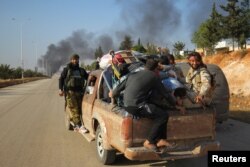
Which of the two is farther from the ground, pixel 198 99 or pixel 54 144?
pixel 198 99

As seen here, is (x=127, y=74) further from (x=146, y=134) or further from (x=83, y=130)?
(x=83, y=130)

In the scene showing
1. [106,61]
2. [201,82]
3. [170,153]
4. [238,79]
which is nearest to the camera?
[170,153]

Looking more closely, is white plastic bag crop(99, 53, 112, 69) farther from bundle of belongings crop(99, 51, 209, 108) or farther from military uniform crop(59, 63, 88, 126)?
military uniform crop(59, 63, 88, 126)

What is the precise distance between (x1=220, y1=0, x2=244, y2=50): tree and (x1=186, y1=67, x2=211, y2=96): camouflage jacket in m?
30.4

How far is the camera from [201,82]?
23.4ft

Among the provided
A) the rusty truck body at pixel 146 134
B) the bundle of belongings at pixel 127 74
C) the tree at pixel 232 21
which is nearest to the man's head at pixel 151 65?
the bundle of belongings at pixel 127 74

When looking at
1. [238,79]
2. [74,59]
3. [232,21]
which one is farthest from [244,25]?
[74,59]

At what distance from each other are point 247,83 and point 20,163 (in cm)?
1531

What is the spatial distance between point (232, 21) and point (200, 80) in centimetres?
3080

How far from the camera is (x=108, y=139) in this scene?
6.43 m

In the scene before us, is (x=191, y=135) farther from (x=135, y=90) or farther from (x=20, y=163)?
(x=20, y=163)

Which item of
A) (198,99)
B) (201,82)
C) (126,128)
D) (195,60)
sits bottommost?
(126,128)

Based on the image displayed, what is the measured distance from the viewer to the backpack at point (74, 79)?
9516 mm

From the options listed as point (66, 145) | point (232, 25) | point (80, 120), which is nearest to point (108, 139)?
point (66, 145)
